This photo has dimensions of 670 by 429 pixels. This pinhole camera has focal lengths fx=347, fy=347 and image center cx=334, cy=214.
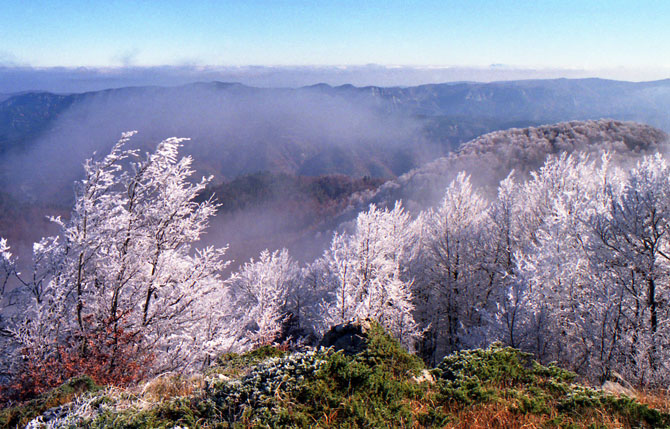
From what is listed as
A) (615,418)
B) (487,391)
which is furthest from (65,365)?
(615,418)

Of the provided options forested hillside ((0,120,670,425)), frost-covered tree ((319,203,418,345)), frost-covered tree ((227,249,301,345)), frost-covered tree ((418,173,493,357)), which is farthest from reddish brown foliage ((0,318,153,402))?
frost-covered tree ((418,173,493,357))

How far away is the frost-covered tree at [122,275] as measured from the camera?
25.5ft

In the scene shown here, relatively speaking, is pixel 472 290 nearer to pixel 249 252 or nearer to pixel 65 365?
pixel 65 365

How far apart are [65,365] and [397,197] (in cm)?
5842

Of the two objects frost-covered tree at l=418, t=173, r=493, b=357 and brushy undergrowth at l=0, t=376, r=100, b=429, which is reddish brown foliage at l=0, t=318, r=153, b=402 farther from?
frost-covered tree at l=418, t=173, r=493, b=357

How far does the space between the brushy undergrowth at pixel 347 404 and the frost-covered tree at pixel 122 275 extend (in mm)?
4118

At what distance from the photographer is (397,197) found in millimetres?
62375

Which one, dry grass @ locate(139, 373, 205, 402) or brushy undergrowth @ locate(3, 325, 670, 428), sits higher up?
brushy undergrowth @ locate(3, 325, 670, 428)

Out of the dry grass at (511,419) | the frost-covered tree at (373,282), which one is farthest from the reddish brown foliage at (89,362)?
the frost-covered tree at (373,282)

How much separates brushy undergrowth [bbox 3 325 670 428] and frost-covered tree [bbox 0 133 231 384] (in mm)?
4118

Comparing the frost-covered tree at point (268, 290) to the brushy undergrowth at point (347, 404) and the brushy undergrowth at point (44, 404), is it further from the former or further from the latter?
the brushy undergrowth at point (347, 404)

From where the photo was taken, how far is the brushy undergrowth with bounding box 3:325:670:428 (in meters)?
3.54

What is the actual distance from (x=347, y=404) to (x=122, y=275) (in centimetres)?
724

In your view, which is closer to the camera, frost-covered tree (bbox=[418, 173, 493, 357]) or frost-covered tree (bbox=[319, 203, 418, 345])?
frost-covered tree (bbox=[319, 203, 418, 345])
